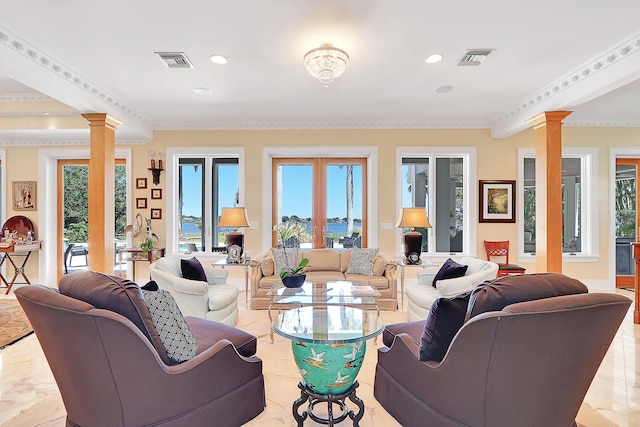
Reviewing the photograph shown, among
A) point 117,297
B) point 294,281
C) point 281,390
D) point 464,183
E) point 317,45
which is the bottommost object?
point 281,390

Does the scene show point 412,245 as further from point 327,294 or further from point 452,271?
point 327,294

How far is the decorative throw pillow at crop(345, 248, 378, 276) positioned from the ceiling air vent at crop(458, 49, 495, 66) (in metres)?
2.57

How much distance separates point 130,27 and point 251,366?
2825 millimetres

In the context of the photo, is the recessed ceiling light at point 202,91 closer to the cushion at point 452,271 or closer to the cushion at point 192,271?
the cushion at point 192,271

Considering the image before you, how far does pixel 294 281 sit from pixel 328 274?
102cm

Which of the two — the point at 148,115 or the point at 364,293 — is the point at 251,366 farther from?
the point at 148,115

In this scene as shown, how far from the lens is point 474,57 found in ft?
10.9

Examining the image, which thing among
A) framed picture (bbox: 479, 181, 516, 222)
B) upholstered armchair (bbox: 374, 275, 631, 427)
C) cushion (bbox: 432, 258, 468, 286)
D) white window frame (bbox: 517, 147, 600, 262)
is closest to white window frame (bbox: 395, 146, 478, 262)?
framed picture (bbox: 479, 181, 516, 222)

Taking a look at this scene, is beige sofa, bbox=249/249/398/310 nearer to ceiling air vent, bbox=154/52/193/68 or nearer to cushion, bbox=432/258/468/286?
cushion, bbox=432/258/468/286

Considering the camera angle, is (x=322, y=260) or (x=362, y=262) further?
(x=322, y=260)

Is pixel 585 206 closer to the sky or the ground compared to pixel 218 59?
closer to the ground

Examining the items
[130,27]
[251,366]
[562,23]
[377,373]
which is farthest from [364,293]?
[130,27]

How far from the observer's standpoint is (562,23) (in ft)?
8.93

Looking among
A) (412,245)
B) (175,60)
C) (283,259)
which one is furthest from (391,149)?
(175,60)
